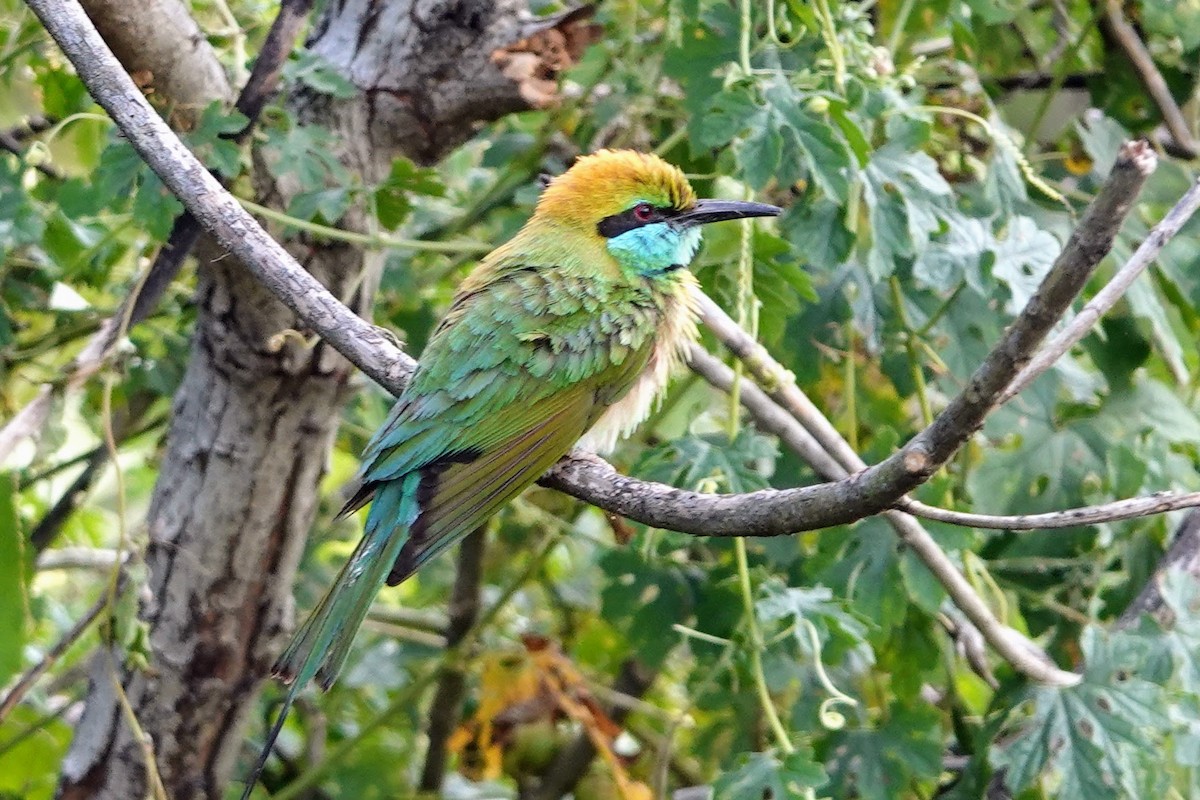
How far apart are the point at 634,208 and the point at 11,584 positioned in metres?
1.38

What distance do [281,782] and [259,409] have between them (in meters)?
1.42

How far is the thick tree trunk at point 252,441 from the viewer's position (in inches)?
98.3

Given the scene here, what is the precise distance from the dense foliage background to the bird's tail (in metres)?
0.42

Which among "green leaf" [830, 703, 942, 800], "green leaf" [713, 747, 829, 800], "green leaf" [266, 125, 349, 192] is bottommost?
"green leaf" [830, 703, 942, 800]

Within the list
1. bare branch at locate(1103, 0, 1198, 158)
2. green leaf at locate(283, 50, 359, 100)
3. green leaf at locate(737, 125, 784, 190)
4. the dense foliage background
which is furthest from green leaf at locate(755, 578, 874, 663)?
bare branch at locate(1103, 0, 1198, 158)

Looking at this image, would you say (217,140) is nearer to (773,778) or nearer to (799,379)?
(799,379)

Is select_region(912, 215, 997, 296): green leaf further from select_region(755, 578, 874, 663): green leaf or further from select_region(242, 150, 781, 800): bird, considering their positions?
select_region(755, 578, 874, 663): green leaf

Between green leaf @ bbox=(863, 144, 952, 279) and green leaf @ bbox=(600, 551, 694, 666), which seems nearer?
green leaf @ bbox=(863, 144, 952, 279)

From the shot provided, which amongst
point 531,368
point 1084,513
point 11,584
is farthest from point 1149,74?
point 11,584

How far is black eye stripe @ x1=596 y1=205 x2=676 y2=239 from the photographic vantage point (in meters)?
2.54

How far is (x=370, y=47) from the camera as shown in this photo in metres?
2.52

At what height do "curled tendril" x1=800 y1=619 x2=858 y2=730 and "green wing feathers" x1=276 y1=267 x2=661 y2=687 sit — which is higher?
"green wing feathers" x1=276 y1=267 x2=661 y2=687

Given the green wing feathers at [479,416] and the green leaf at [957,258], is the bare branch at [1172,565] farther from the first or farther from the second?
the green wing feathers at [479,416]

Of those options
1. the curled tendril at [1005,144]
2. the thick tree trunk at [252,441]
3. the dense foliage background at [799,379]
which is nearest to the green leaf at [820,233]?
the dense foliage background at [799,379]
